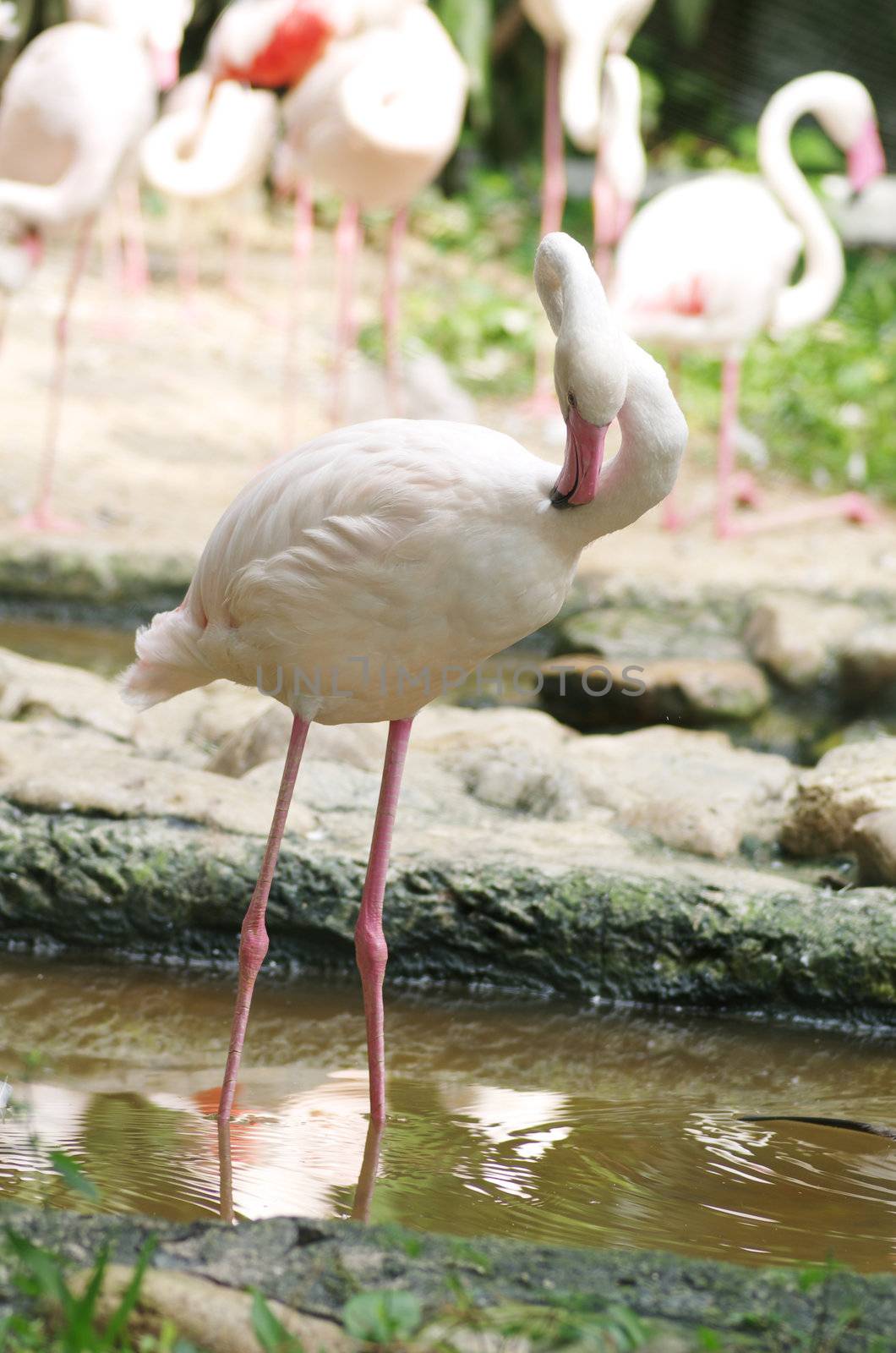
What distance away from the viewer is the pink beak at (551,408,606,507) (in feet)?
7.91

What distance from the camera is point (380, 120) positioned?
7398 millimetres

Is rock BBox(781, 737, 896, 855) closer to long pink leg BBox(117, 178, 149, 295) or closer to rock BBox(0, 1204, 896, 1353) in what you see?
rock BBox(0, 1204, 896, 1353)

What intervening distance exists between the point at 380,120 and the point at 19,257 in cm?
177

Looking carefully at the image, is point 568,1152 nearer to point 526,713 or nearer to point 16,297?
point 526,713

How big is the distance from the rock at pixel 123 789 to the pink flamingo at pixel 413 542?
0.67m

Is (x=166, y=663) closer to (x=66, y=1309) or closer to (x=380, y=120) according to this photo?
(x=66, y=1309)

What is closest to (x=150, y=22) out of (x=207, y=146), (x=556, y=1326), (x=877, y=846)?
(x=207, y=146)

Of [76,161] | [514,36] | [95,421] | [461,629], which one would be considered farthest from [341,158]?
[514,36]

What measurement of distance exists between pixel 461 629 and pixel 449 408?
644 cm

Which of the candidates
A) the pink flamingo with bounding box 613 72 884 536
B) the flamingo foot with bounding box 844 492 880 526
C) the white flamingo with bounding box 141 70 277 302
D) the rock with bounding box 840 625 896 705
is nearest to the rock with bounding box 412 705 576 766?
the rock with bounding box 840 625 896 705

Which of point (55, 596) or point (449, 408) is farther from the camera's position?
point (449, 408)

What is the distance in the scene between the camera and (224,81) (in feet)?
29.3

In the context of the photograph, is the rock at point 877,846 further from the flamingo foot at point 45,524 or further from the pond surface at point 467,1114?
the flamingo foot at point 45,524

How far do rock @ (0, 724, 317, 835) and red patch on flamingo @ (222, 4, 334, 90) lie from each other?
17.5ft
